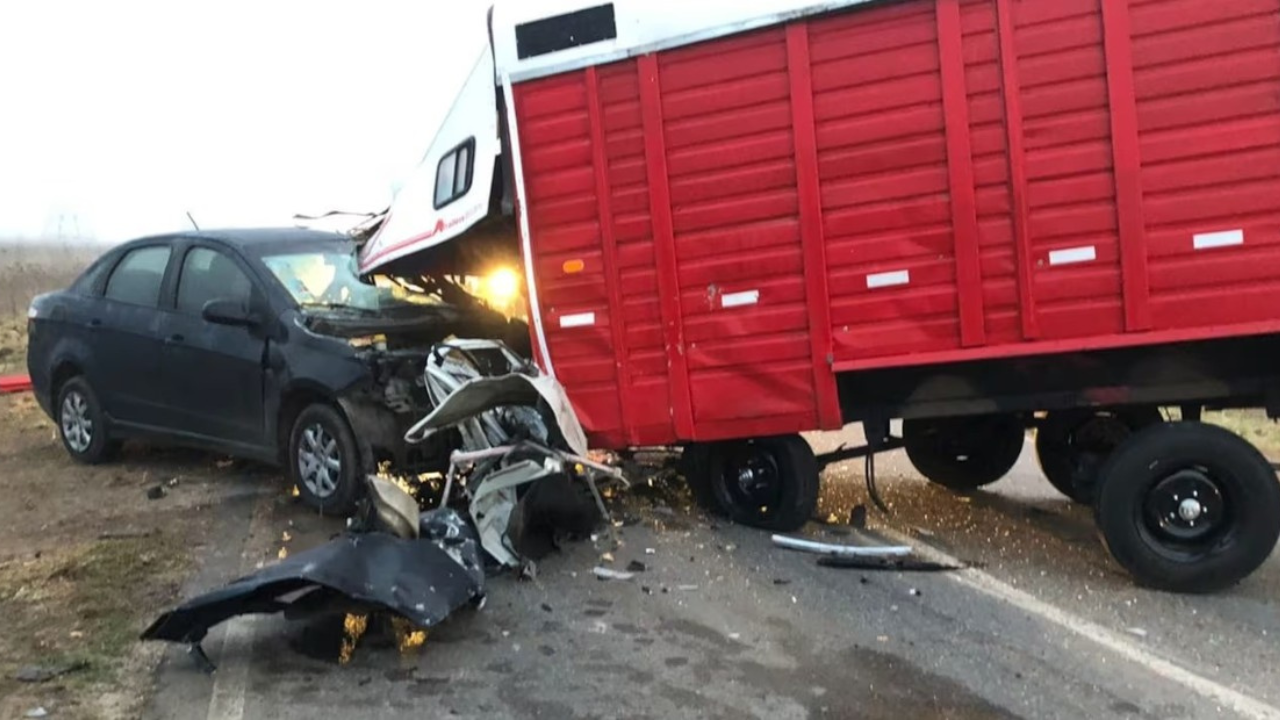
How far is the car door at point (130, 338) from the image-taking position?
803 centimetres

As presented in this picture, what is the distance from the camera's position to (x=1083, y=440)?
6.48m

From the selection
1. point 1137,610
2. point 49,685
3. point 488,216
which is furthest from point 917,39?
point 49,685

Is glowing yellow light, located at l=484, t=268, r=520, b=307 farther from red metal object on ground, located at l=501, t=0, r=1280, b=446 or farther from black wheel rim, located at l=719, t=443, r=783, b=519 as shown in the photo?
black wheel rim, located at l=719, t=443, r=783, b=519

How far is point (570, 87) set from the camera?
6141 mm

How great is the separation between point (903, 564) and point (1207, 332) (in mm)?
1887

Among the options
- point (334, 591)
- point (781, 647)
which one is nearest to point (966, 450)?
point (781, 647)

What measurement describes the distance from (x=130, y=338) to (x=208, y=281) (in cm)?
97

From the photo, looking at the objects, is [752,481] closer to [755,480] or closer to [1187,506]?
[755,480]

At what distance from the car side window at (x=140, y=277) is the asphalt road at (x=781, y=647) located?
9.25 ft

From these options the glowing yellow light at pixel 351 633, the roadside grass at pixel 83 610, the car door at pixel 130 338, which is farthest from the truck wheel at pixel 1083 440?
the car door at pixel 130 338

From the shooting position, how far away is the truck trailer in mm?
5164

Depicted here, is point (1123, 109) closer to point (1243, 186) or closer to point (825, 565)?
point (1243, 186)

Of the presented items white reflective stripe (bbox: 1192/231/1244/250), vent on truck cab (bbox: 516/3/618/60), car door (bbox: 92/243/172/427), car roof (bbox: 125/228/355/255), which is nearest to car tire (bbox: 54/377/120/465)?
car door (bbox: 92/243/172/427)

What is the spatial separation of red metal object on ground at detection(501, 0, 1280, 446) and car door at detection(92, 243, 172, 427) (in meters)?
3.51
